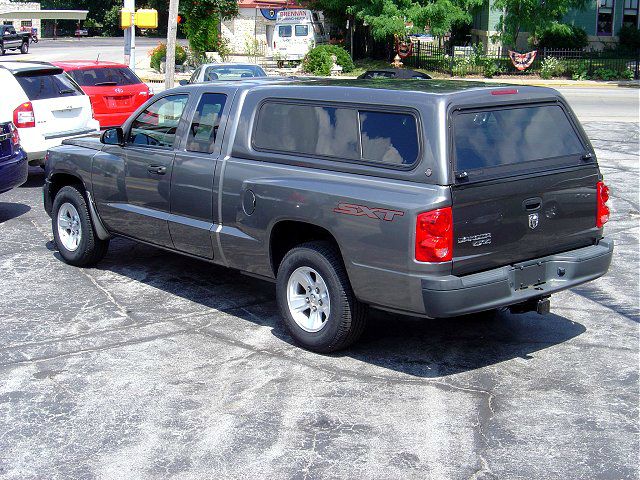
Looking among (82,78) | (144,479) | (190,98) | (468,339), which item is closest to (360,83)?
(190,98)

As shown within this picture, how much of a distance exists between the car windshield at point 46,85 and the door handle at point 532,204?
30.9ft

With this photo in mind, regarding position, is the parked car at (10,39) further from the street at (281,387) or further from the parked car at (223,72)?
the street at (281,387)

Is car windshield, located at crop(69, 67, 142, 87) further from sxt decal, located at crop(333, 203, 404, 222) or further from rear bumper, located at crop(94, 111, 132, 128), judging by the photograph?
sxt decal, located at crop(333, 203, 404, 222)

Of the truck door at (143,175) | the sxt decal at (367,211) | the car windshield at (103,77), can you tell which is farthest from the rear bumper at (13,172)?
the sxt decal at (367,211)

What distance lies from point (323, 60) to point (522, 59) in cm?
831

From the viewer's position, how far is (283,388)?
6.31m

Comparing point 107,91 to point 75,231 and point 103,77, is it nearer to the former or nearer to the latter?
point 103,77

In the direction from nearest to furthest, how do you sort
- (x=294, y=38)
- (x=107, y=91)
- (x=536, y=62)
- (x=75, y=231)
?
(x=75, y=231)
(x=107, y=91)
(x=536, y=62)
(x=294, y=38)

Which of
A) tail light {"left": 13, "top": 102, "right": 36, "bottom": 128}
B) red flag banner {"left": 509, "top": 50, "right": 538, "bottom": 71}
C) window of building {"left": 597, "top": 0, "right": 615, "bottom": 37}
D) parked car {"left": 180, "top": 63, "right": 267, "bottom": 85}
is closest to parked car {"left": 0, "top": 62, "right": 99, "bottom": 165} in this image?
tail light {"left": 13, "top": 102, "right": 36, "bottom": 128}

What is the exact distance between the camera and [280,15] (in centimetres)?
4612

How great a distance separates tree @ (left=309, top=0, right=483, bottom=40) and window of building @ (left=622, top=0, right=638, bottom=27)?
7799 millimetres

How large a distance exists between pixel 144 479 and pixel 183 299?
11.5 ft

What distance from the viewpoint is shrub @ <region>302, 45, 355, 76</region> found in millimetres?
40812

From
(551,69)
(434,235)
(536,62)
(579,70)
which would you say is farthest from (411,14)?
(434,235)
